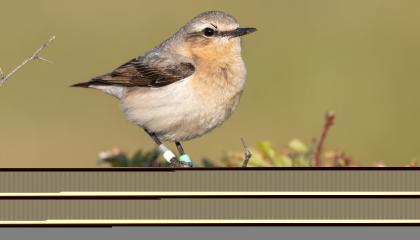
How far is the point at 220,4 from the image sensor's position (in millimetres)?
14891

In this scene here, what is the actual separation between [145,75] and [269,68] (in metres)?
7.44

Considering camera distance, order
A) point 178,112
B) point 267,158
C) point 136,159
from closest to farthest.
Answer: point 267,158
point 178,112
point 136,159

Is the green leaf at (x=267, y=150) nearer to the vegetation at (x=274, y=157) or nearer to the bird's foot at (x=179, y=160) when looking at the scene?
the vegetation at (x=274, y=157)

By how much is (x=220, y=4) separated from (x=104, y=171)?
1135 centimetres

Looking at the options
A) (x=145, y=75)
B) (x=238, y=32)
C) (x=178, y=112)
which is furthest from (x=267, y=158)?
(x=145, y=75)

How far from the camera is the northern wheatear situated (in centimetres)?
530

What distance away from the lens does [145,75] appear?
6.02m

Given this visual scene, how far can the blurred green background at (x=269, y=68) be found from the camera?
38.0 ft

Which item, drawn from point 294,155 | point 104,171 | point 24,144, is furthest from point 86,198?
point 24,144

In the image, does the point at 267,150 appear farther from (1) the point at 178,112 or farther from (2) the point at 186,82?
(2) the point at 186,82

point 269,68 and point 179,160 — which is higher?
point 269,68

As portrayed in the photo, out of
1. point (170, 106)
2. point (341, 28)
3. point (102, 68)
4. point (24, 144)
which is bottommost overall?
point (170, 106)

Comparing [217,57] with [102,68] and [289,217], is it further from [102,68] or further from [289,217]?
[102,68]

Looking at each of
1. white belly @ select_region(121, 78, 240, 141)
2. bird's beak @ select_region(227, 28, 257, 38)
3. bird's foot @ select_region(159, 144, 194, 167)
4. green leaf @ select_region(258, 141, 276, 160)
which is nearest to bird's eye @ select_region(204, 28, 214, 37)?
bird's beak @ select_region(227, 28, 257, 38)
